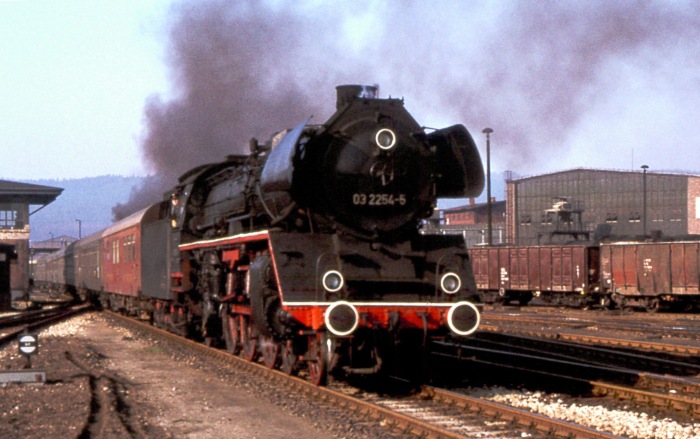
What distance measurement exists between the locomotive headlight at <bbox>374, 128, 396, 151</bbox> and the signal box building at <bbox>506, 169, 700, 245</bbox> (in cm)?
4773

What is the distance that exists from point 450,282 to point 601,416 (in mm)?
2416

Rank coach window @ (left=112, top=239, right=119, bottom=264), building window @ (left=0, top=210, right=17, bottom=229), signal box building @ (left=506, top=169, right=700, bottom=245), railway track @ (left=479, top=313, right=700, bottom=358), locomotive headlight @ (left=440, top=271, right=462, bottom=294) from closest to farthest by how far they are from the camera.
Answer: locomotive headlight @ (left=440, top=271, right=462, bottom=294), railway track @ (left=479, top=313, right=700, bottom=358), coach window @ (left=112, top=239, right=119, bottom=264), building window @ (left=0, top=210, right=17, bottom=229), signal box building @ (left=506, top=169, right=700, bottom=245)

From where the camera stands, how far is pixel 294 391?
11.2 m

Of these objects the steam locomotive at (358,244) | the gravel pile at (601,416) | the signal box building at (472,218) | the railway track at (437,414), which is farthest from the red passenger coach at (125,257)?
the signal box building at (472,218)

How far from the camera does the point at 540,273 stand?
108ft

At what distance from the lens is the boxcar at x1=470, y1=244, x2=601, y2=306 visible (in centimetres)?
3091

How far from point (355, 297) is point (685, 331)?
39.0 feet

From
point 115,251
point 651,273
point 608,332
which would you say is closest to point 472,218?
point 651,273

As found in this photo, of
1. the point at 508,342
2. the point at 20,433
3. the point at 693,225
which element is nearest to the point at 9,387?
the point at 20,433

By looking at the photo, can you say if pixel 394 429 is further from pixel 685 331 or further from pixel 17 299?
pixel 17 299

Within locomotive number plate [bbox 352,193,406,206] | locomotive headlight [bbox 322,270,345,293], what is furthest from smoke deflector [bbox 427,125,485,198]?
locomotive headlight [bbox 322,270,345,293]

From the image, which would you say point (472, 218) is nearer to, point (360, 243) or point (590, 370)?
point (590, 370)

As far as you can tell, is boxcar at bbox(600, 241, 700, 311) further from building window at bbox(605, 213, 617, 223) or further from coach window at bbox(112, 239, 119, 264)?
building window at bbox(605, 213, 617, 223)

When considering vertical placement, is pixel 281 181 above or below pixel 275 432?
above
